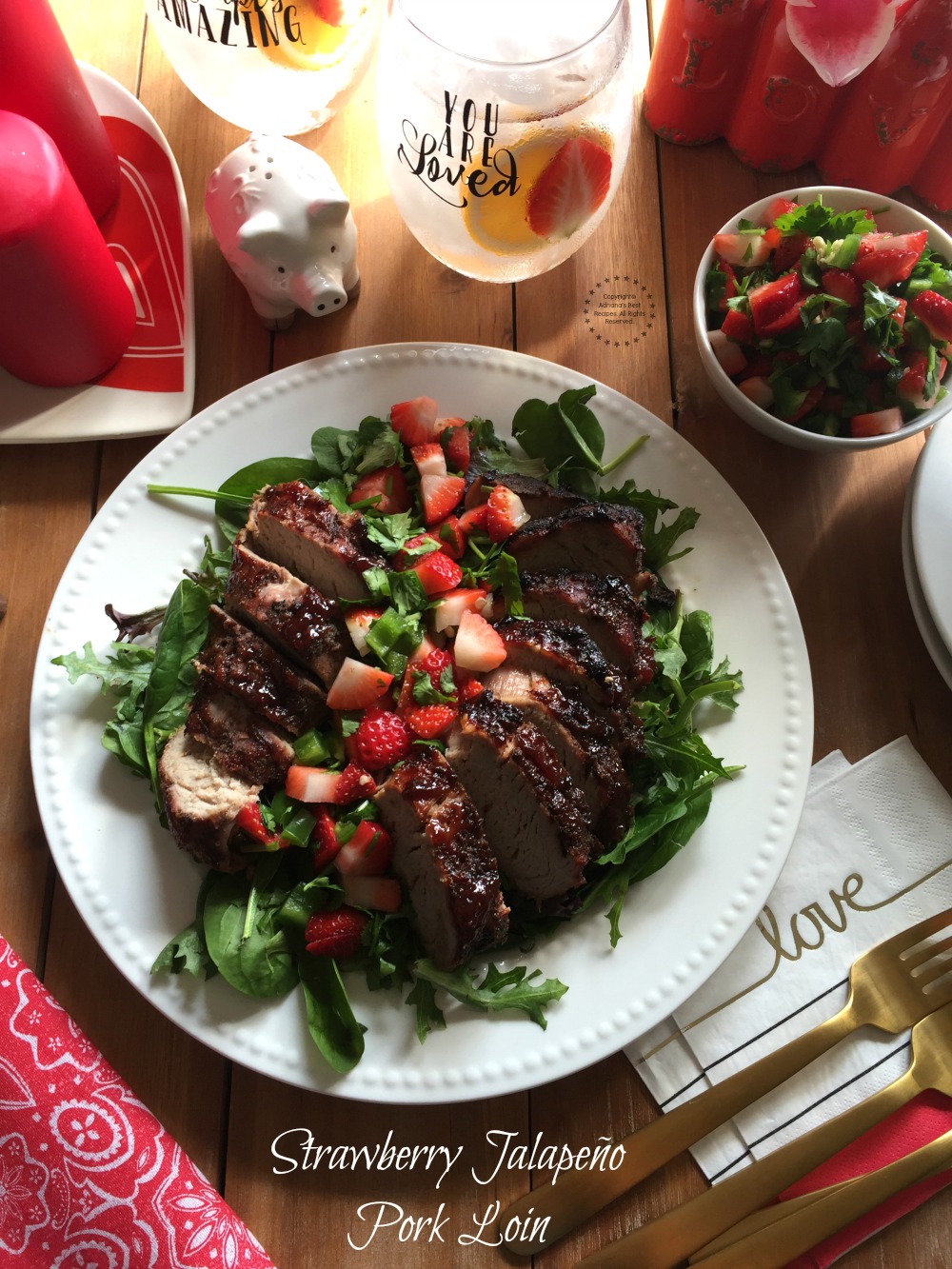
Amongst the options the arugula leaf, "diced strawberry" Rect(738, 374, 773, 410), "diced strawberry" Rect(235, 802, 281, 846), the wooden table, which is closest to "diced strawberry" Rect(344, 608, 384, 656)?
"diced strawberry" Rect(235, 802, 281, 846)

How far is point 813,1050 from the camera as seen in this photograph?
6.04 ft

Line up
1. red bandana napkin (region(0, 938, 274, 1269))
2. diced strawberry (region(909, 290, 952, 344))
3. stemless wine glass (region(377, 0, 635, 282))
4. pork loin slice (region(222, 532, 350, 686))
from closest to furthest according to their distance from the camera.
A: red bandana napkin (region(0, 938, 274, 1269))
stemless wine glass (region(377, 0, 635, 282))
pork loin slice (region(222, 532, 350, 686))
diced strawberry (region(909, 290, 952, 344))

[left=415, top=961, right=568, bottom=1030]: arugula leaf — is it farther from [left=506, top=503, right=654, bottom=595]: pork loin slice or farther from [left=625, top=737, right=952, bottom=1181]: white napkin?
[left=506, top=503, right=654, bottom=595]: pork loin slice

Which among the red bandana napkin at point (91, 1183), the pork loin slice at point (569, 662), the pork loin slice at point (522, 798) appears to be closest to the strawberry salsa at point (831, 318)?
the pork loin slice at point (569, 662)

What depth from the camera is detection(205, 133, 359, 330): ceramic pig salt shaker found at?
2047mm

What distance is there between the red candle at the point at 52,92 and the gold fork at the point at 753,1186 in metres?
2.50

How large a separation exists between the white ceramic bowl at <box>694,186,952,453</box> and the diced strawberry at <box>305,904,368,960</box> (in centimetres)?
132

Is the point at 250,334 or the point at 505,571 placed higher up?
the point at 250,334

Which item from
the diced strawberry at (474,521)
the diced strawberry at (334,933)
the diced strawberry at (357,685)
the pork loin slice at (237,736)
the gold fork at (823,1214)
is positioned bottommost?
the gold fork at (823,1214)

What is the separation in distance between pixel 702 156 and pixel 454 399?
103 cm

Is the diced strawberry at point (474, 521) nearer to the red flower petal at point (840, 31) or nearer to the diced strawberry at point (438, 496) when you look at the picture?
the diced strawberry at point (438, 496)

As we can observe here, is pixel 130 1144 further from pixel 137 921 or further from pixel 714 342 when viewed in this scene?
pixel 714 342

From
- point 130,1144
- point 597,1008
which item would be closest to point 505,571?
point 597,1008

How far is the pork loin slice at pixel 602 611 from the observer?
6.25 ft
